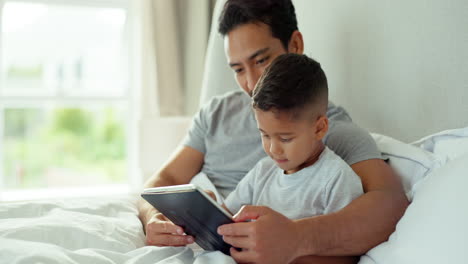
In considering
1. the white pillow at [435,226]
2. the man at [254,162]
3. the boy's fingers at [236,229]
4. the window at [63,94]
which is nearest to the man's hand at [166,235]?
the man at [254,162]

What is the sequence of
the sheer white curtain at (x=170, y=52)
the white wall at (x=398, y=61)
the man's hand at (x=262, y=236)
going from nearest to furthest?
the man's hand at (x=262, y=236) → the white wall at (x=398, y=61) → the sheer white curtain at (x=170, y=52)

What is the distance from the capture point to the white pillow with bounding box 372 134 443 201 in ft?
3.67

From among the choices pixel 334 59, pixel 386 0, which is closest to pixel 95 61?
pixel 334 59

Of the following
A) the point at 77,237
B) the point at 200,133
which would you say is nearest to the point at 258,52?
the point at 200,133

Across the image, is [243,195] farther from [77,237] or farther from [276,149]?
[77,237]

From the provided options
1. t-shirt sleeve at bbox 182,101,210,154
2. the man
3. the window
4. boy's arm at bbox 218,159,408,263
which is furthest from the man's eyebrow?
the window

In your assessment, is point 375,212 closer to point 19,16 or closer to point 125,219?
point 125,219

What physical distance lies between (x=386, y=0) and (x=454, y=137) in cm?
50

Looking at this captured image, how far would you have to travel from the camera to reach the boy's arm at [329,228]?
934 mm

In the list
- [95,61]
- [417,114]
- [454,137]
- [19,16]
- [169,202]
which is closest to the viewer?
[169,202]

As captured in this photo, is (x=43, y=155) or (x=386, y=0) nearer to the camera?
(x=386, y=0)

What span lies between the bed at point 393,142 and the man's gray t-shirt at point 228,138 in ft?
0.58

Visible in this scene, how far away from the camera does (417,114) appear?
130 centimetres

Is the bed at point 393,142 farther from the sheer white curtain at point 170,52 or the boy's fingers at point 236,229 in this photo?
the sheer white curtain at point 170,52
